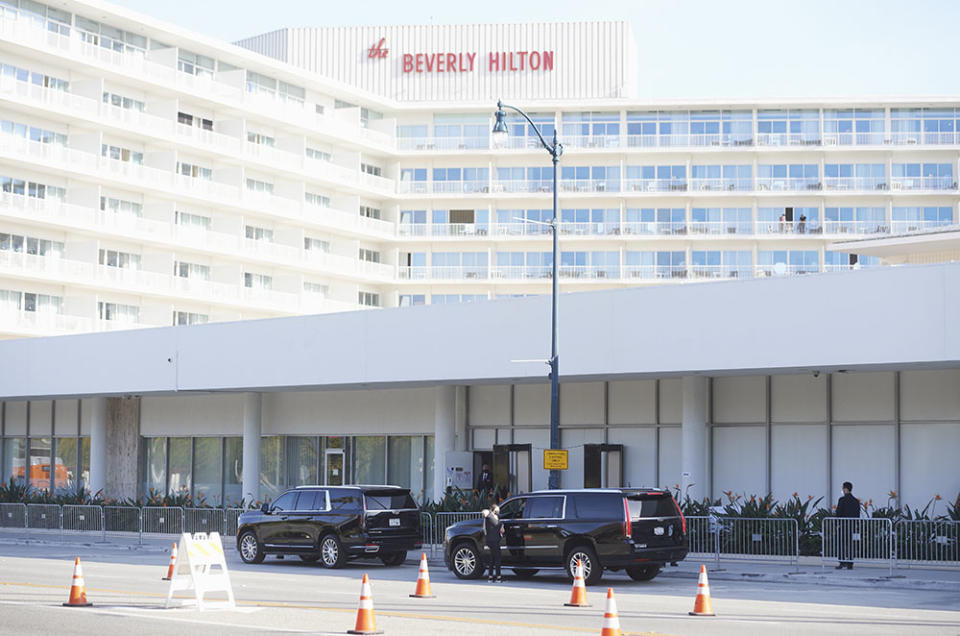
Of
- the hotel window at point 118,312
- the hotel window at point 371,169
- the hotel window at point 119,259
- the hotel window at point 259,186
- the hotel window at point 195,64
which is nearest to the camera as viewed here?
the hotel window at point 119,259

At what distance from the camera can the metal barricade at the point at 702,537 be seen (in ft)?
92.4

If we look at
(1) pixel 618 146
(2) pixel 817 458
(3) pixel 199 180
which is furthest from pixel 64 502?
(1) pixel 618 146

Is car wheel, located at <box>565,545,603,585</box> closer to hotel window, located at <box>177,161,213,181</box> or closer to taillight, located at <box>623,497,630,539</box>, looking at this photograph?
taillight, located at <box>623,497,630,539</box>

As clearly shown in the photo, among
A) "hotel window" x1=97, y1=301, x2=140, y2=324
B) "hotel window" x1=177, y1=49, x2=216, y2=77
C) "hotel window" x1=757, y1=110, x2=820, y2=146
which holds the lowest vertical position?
"hotel window" x1=97, y1=301, x2=140, y2=324

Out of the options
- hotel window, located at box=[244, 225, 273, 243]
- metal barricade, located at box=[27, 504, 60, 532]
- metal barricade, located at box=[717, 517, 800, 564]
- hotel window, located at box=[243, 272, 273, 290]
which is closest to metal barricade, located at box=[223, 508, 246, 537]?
metal barricade, located at box=[27, 504, 60, 532]

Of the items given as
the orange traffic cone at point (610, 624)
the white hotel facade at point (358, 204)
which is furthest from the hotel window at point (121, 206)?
the orange traffic cone at point (610, 624)

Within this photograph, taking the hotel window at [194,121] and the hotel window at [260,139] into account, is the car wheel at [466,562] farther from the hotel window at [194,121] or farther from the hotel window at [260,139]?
the hotel window at [260,139]

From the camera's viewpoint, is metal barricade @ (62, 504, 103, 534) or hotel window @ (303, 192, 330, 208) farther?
hotel window @ (303, 192, 330, 208)

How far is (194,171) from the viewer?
3063 inches

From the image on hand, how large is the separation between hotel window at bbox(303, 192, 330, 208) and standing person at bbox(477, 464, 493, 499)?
50131mm

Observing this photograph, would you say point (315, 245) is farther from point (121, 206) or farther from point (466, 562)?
point (466, 562)

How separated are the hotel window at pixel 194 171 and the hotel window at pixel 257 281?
653 centimetres

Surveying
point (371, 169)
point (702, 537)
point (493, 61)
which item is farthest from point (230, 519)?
point (493, 61)

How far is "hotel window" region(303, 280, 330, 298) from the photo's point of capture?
8522cm
